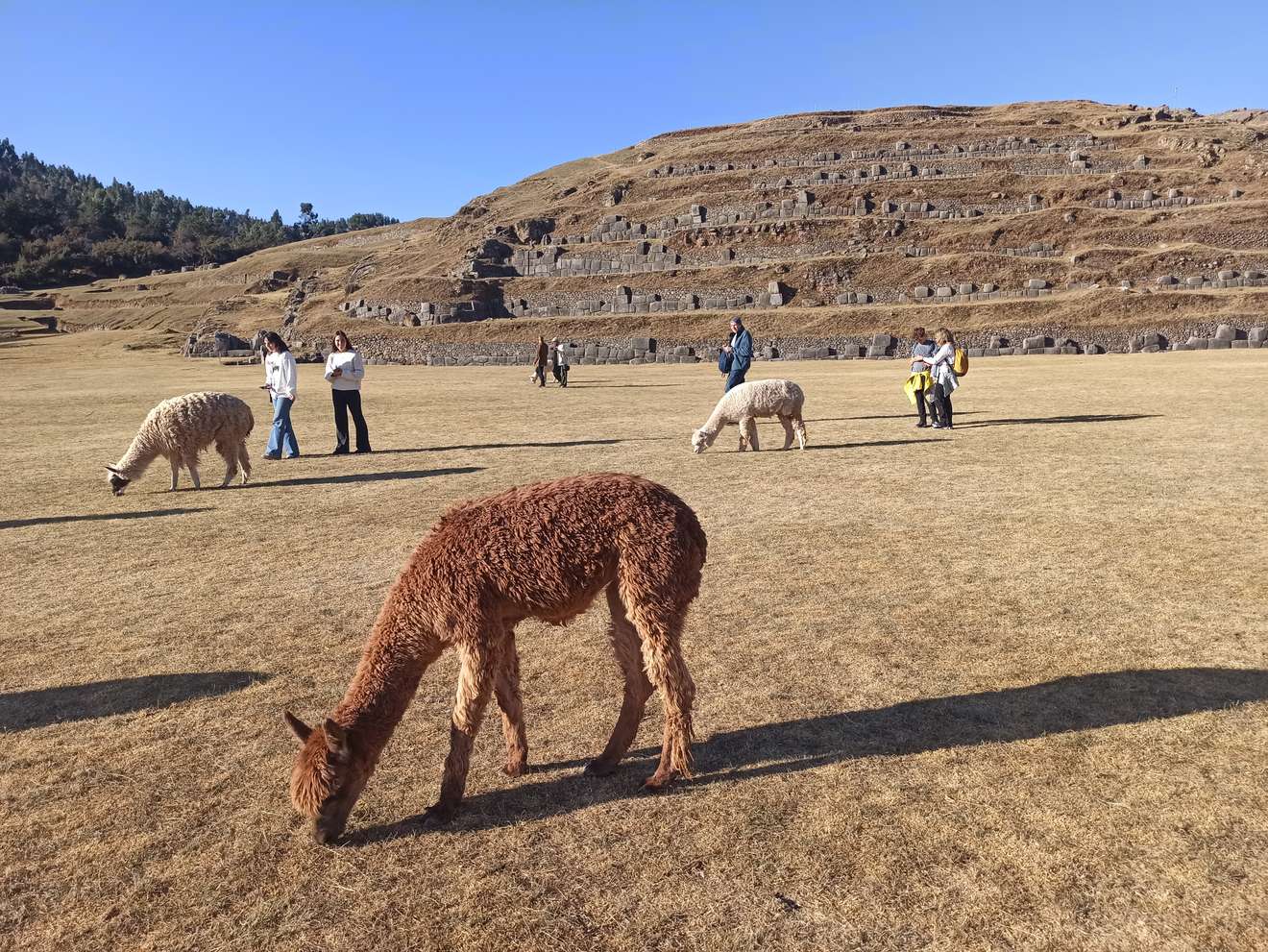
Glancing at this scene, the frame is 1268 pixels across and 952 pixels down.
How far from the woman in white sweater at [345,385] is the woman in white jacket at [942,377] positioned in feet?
36.6

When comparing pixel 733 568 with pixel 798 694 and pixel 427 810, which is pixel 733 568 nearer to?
pixel 798 694

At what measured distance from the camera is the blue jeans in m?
16.0

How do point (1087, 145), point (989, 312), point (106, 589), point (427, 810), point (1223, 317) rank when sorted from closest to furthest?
point (427, 810) < point (106, 589) < point (1223, 317) < point (989, 312) < point (1087, 145)

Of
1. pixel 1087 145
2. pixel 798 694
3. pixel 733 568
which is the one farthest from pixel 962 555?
pixel 1087 145

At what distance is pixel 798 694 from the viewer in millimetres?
5684

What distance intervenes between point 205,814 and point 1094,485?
1135 cm

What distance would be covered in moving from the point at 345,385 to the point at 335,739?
13.0 meters

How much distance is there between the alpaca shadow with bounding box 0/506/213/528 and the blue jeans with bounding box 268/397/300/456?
170 inches

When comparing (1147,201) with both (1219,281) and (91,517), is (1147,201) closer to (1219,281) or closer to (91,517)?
(1219,281)

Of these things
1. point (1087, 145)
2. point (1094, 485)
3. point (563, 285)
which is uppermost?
Answer: point (1087, 145)

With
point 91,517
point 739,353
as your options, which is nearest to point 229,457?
point 91,517

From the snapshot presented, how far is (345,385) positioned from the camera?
1597 cm

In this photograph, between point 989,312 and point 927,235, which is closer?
Answer: point 989,312

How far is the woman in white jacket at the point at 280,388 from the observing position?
15695 mm
